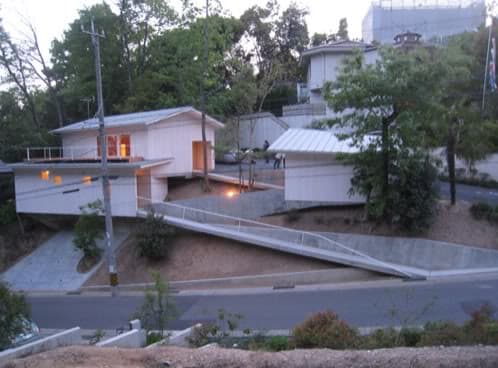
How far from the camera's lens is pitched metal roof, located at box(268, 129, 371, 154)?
24.0m

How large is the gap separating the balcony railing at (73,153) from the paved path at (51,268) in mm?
4577

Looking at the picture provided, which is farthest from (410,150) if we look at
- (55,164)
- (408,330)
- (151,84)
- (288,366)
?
(151,84)

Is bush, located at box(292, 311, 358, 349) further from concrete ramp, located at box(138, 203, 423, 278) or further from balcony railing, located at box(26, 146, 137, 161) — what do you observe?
balcony railing, located at box(26, 146, 137, 161)

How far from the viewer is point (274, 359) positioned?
7.16 metres

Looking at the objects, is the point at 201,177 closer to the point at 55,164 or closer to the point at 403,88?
the point at 55,164

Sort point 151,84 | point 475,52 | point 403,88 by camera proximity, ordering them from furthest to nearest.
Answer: point 151,84
point 475,52
point 403,88

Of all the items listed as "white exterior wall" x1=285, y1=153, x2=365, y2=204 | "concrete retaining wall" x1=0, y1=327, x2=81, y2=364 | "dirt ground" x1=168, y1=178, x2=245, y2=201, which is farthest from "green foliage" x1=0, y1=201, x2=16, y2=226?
"concrete retaining wall" x1=0, y1=327, x2=81, y2=364

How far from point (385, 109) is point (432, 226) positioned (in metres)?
5.41

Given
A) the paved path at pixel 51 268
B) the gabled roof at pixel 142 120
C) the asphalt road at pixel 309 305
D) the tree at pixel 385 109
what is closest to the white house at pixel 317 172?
the tree at pixel 385 109

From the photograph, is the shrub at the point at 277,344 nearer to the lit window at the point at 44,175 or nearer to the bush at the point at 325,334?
the bush at the point at 325,334

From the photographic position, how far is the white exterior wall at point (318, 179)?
24.2m

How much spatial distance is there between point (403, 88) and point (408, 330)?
1221 centimetres

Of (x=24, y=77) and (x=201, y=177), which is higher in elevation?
(x=24, y=77)

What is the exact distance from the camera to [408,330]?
36.2 ft
